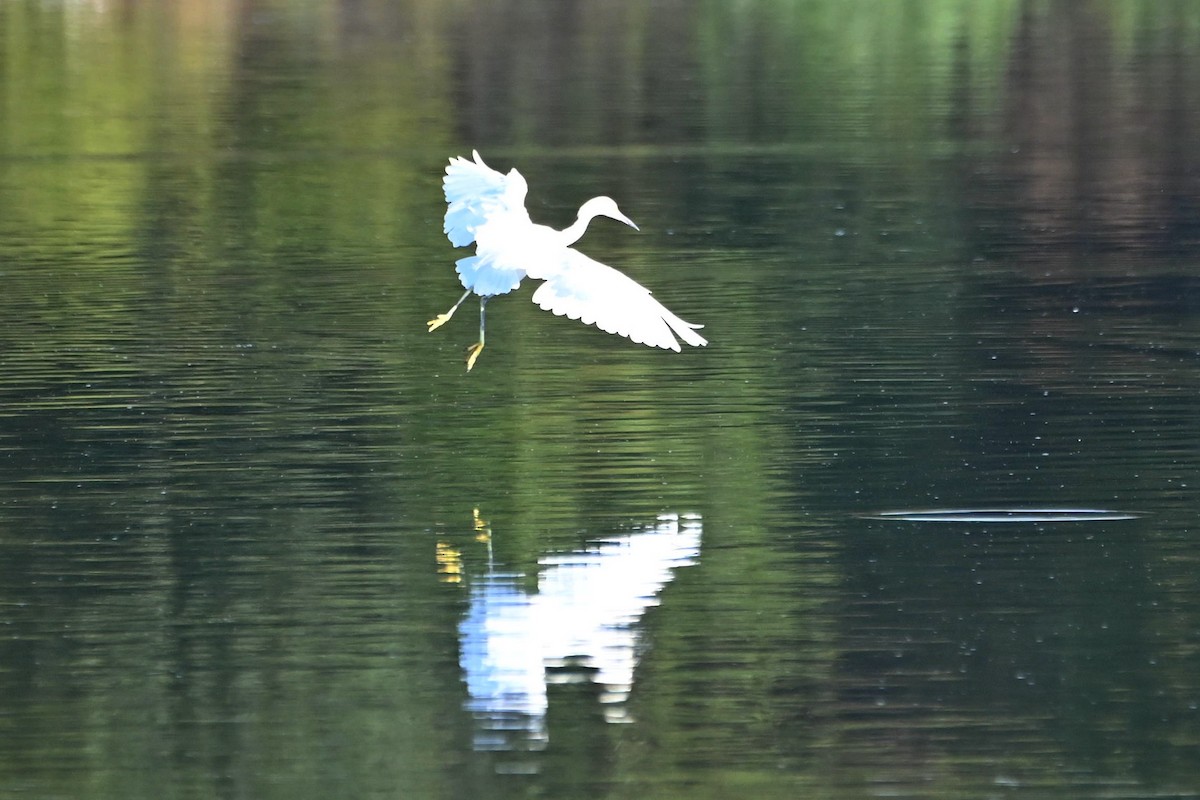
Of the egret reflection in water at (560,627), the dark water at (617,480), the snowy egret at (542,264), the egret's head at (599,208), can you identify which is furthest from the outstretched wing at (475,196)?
the egret reflection in water at (560,627)

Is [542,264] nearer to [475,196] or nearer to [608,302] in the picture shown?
[608,302]

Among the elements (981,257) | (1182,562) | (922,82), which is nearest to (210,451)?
(1182,562)

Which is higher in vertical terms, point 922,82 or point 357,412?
point 922,82

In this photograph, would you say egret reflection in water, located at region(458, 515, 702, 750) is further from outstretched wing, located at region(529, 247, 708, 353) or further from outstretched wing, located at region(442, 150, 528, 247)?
outstretched wing, located at region(442, 150, 528, 247)

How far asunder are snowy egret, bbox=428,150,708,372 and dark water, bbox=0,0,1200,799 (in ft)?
3.20

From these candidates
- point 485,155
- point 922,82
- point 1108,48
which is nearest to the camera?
point 485,155

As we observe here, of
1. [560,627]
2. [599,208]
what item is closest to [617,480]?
[599,208]

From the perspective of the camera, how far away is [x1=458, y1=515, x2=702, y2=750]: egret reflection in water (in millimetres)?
9773

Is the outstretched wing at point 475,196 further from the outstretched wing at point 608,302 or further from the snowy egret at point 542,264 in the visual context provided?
the outstretched wing at point 608,302

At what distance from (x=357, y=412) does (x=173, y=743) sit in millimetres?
6072

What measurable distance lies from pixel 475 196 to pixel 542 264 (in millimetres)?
1494

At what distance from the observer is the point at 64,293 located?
66.6 ft

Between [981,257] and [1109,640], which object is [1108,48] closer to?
[981,257]

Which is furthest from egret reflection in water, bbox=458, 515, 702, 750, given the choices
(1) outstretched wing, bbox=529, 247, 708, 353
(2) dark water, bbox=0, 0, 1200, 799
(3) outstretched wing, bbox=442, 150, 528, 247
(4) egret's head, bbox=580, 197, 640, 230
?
(3) outstretched wing, bbox=442, 150, 528, 247
